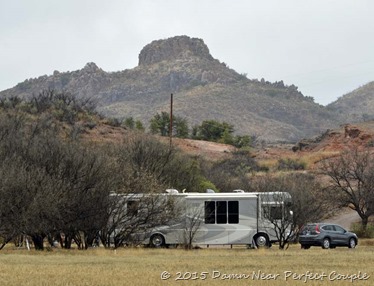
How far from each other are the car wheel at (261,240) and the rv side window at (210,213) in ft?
7.54

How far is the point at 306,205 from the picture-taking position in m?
41.6

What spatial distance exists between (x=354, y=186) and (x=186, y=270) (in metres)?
41.3

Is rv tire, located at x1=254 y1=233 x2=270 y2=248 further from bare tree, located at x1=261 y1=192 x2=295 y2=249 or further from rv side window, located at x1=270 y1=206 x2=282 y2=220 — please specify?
rv side window, located at x1=270 y1=206 x2=282 y2=220

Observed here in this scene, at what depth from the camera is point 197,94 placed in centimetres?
15388

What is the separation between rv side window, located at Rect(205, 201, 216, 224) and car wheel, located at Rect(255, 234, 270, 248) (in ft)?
7.54

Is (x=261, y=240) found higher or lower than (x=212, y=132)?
lower

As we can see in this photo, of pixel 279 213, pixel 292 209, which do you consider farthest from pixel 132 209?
pixel 292 209

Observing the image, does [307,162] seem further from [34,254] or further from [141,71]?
[141,71]

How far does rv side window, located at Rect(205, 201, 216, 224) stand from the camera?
34.7 m

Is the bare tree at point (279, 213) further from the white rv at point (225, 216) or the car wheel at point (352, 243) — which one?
the car wheel at point (352, 243)

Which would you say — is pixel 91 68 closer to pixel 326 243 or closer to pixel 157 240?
pixel 157 240

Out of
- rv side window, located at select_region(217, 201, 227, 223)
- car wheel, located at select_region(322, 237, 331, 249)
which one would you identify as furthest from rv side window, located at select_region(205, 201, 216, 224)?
car wheel, located at select_region(322, 237, 331, 249)

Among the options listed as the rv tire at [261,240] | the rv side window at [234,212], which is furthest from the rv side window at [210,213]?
the rv tire at [261,240]

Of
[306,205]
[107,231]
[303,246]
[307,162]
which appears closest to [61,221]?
[107,231]
